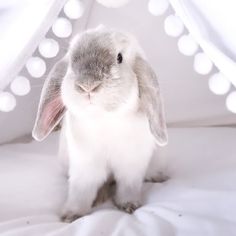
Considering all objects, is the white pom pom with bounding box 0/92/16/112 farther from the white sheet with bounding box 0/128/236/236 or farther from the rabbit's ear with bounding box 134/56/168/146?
the rabbit's ear with bounding box 134/56/168/146

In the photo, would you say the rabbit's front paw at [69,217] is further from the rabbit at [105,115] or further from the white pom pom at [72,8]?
the white pom pom at [72,8]

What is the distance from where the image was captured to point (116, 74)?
123 cm

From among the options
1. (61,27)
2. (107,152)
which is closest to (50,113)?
(107,152)

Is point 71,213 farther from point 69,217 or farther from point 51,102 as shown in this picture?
point 51,102

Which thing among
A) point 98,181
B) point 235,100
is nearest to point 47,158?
point 98,181

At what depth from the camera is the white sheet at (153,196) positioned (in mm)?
1208

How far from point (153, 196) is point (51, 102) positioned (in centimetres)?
38

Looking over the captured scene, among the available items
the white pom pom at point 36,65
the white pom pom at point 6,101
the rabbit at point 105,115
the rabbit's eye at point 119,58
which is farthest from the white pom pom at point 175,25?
the white pom pom at point 6,101

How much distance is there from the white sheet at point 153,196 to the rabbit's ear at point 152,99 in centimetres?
18

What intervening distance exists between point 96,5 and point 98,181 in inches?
30.6

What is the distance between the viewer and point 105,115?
4.19 ft

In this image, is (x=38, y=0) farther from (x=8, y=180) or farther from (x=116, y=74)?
(x=8, y=180)

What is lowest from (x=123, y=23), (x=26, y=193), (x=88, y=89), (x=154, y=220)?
(x=154, y=220)

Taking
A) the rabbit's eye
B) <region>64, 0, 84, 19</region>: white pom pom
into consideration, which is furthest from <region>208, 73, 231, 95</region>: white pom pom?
<region>64, 0, 84, 19</region>: white pom pom
